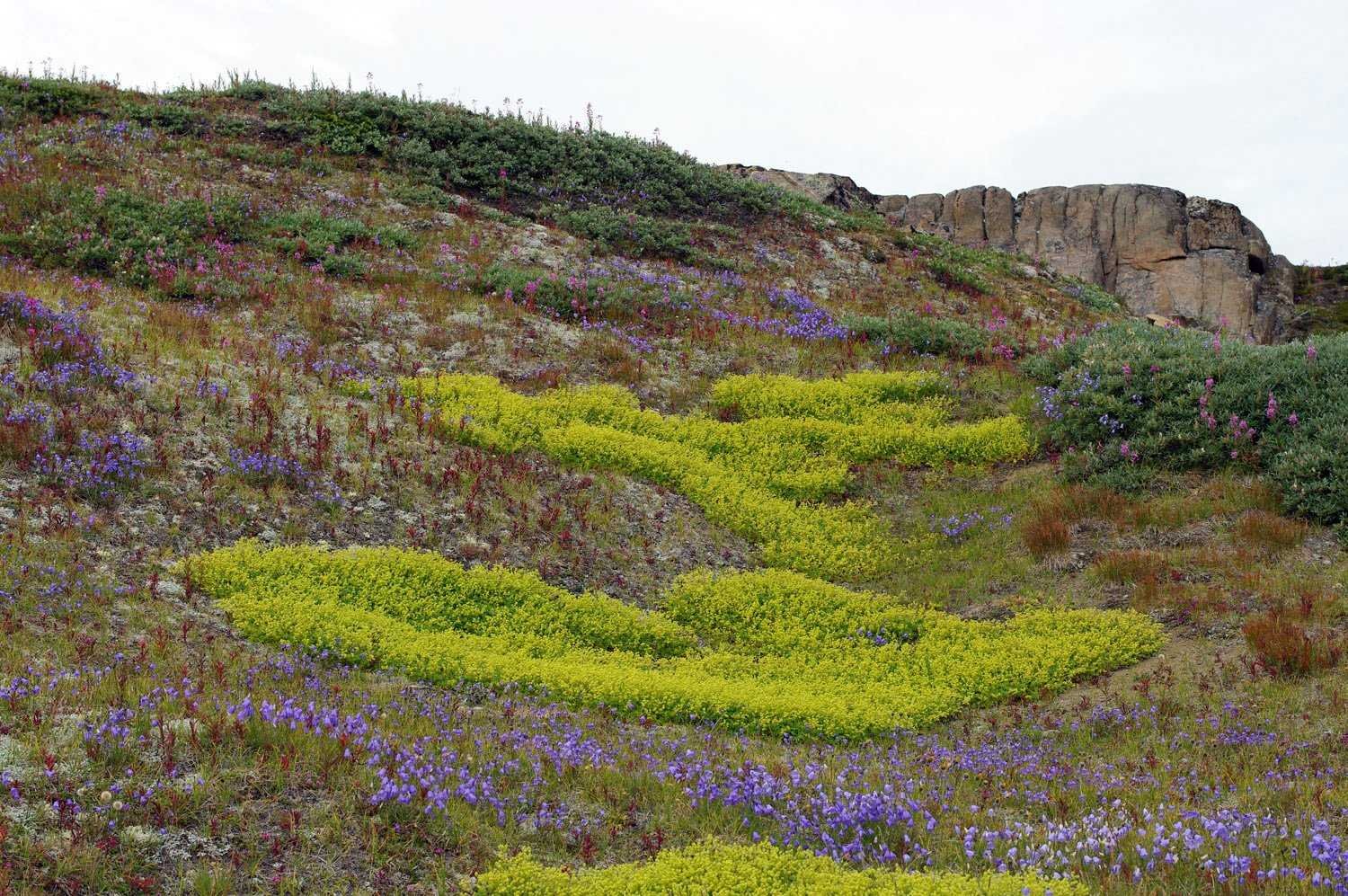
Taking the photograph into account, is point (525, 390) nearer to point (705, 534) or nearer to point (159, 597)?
point (705, 534)

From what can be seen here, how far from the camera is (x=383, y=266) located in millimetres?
20781

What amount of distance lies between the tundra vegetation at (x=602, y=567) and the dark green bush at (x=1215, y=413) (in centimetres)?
7

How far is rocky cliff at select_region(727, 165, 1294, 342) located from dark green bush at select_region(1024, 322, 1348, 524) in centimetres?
2834

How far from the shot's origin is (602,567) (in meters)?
12.7

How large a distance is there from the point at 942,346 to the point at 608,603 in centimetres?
1182

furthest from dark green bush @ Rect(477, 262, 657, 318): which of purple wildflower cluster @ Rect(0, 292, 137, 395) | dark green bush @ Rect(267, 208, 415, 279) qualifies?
purple wildflower cluster @ Rect(0, 292, 137, 395)

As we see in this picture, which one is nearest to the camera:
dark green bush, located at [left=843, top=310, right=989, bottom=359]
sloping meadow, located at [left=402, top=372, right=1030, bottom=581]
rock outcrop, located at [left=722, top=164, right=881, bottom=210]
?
sloping meadow, located at [left=402, top=372, right=1030, bottom=581]

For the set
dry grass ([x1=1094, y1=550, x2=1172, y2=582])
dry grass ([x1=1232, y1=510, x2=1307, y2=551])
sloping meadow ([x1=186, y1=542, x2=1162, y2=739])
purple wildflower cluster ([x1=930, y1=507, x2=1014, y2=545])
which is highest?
dry grass ([x1=1232, y1=510, x2=1307, y2=551])

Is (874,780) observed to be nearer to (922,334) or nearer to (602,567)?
(602,567)

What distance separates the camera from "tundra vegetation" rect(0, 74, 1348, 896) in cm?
629

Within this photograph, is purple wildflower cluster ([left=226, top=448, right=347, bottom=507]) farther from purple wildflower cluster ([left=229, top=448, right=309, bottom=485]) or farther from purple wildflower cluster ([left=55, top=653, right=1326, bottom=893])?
purple wildflower cluster ([left=55, top=653, right=1326, bottom=893])

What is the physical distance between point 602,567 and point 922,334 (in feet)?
35.3

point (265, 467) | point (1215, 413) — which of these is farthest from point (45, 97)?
point (1215, 413)

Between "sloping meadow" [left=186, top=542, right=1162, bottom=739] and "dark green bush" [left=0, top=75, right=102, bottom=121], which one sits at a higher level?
"dark green bush" [left=0, top=75, right=102, bottom=121]
